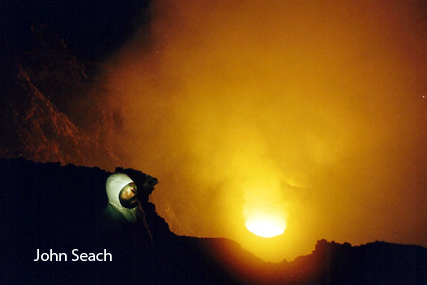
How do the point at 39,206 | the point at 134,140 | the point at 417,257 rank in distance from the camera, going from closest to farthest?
the point at 39,206 → the point at 417,257 → the point at 134,140

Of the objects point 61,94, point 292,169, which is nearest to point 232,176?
point 292,169

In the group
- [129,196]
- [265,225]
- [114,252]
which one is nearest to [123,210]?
[129,196]

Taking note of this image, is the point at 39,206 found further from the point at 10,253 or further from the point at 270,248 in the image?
the point at 270,248

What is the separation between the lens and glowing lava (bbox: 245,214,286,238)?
26.0 m

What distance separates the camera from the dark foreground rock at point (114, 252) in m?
5.47

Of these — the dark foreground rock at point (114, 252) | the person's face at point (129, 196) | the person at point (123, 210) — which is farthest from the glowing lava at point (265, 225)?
the person's face at point (129, 196)

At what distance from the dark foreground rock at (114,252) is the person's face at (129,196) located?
1.46 feet

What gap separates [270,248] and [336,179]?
9.64 meters

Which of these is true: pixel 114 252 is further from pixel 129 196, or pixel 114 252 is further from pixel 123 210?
pixel 129 196

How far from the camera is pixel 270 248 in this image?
25172 millimetres

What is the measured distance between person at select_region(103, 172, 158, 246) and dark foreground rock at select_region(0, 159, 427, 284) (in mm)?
171

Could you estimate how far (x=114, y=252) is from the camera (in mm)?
5848

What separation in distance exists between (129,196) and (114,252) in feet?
4.25

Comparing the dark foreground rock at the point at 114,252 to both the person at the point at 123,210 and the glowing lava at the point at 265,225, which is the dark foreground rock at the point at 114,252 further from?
the glowing lava at the point at 265,225
